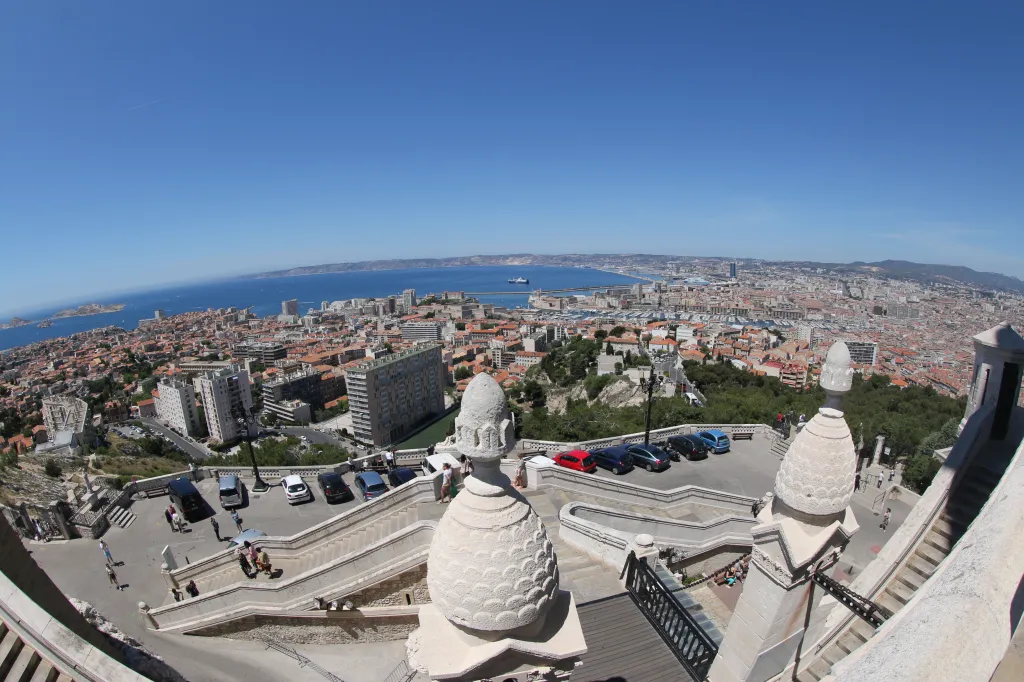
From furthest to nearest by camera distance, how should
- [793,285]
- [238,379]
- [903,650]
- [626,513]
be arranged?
[793,285] < [238,379] < [626,513] < [903,650]

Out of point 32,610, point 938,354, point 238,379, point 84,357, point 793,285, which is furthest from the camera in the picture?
point 793,285

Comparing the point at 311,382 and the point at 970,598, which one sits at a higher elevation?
the point at 970,598

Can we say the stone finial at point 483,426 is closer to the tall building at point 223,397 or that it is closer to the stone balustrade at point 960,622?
the stone balustrade at point 960,622

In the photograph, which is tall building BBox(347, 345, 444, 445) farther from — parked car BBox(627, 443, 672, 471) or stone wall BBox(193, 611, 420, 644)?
stone wall BBox(193, 611, 420, 644)

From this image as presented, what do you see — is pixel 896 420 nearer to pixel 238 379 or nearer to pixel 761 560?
pixel 761 560

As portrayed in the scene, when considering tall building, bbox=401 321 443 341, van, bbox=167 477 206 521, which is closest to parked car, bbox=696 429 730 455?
van, bbox=167 477 206 521

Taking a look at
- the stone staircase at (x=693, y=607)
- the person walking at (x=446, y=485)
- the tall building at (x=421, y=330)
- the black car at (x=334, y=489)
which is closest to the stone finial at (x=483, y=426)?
the stone staircase at (x=693, y=607)

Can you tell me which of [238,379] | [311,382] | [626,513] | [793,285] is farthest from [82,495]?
[793,285]
